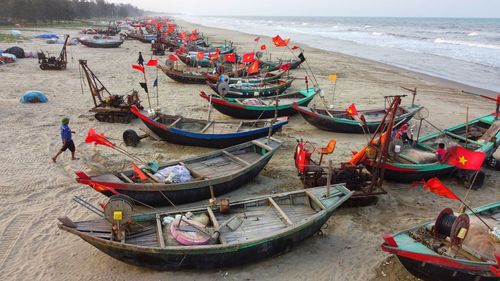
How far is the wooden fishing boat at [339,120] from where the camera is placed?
13.5m

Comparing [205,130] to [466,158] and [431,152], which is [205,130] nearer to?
[431,152]

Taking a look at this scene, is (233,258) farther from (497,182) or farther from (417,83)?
(417,83)

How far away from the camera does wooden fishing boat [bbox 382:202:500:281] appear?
224 inches

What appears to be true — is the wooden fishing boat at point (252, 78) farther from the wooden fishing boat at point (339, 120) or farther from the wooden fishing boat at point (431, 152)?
the wooden fishing boat at point (431, 152)

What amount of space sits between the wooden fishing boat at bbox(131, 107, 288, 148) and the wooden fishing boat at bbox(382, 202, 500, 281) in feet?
20.2

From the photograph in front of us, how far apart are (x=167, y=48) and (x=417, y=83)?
24227mm

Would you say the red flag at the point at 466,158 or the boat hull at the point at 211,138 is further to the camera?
the boat hull at the point at 211,138

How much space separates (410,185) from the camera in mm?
10234

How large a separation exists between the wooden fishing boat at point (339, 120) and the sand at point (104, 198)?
311 mm

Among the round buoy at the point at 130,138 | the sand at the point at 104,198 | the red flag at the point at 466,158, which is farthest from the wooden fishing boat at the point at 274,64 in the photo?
the red flag at the point at 466,158

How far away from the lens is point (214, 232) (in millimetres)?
6590

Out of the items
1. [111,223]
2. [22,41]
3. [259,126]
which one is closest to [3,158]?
[111,223]

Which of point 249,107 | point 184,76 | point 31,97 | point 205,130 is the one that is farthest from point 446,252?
point 184,76

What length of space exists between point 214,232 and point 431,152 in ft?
24.6
